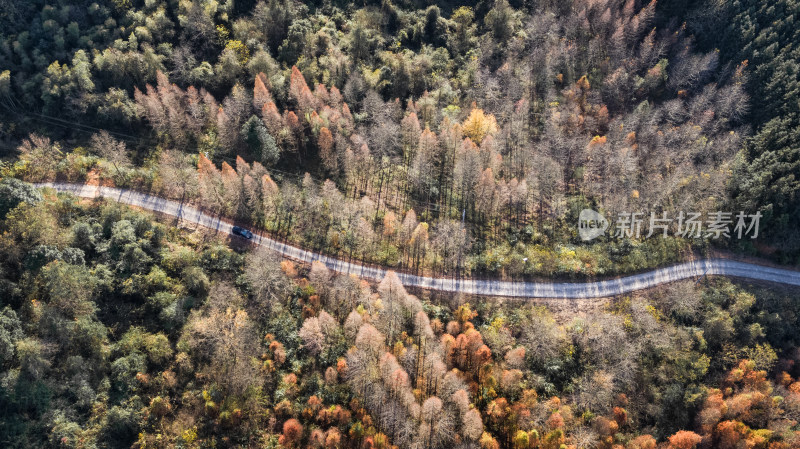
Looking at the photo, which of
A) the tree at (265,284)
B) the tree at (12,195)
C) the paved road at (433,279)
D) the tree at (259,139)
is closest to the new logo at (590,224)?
the paved road at (433,279)

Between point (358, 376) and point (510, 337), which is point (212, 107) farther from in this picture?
point (510, 337)

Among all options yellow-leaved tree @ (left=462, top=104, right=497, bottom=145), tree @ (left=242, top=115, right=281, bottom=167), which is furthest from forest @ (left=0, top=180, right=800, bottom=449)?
yellow-leaved tree @ (left=462, top=104, right=497, bottom=145)

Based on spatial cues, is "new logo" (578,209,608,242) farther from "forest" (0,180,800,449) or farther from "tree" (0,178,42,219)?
"tree" (0,178,42,219)

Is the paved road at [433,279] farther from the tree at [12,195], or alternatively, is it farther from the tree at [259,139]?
the tree at [259,139]

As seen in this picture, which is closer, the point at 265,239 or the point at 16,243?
the point at 16,243

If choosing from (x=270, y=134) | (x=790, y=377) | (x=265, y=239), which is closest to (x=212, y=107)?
(x=270, y=134)

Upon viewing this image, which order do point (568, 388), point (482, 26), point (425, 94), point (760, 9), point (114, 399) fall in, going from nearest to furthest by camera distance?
point (114, 399), point (568, 388), point (425, 94), point (760, 9), point (482, 26)

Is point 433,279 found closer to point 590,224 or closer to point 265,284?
point 265,284
